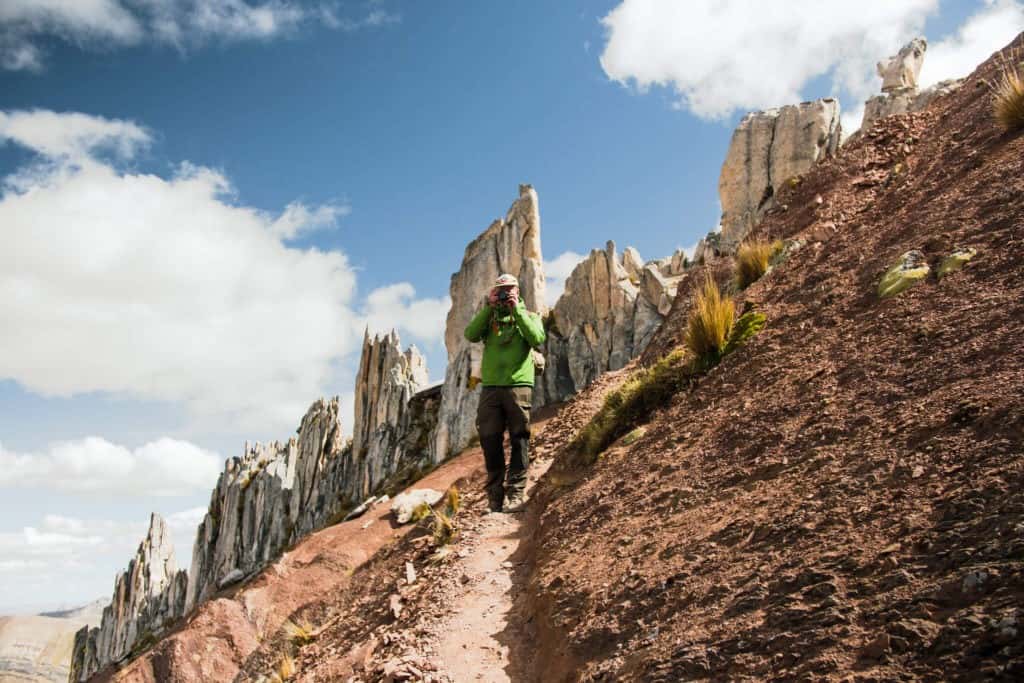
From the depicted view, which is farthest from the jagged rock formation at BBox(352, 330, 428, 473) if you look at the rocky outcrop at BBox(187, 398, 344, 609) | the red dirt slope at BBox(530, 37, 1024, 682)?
the red dirt slope at BBox(530, 37, 1024, 682)

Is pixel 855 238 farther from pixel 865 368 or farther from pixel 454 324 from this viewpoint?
pixel 454 324

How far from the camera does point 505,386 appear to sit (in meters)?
9.56

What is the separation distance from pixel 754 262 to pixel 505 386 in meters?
4.66

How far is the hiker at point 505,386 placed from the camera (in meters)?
9.54

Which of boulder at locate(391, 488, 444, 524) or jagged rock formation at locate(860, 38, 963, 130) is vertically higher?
jagged rock formation at locate(860, 38, 963, 130)

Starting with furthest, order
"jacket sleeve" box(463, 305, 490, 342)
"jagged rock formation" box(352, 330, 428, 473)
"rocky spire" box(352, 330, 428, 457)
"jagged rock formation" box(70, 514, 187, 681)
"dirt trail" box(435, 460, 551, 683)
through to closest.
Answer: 1. "jagged rock formation" box(70, 514, 187, 681)
2. "rocky spire" box(352, 330, 428, 457)
3. "jagged rock formation" box(352, 330, 428, 473)
4. "jacket sleeve" box(463, 305, 490, 342)
5. "dirt trail" box(435, 460, 551, 683)

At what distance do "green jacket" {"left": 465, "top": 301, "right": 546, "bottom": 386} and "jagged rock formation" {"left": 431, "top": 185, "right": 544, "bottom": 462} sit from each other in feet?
92.6

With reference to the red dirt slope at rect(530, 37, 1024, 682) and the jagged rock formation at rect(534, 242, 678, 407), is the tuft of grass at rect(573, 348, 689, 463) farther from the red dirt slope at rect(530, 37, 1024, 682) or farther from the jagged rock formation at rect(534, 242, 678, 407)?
the jagged rock formation at rect(534, 242, 678, 407)

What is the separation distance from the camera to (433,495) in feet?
61.0

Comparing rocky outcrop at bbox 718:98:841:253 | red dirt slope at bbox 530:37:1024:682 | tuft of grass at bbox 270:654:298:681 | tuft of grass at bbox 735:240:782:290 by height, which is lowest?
tuft of grass at bbox 270:654:298:681

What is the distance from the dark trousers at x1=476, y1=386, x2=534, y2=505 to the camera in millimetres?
9562

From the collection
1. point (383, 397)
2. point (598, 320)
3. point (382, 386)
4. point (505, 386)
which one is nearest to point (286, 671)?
point (505, 386)

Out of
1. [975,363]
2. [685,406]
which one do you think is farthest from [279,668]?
[975,363]

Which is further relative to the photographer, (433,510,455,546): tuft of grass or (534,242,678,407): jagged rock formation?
(534,242,678,407): jagged rock formation
